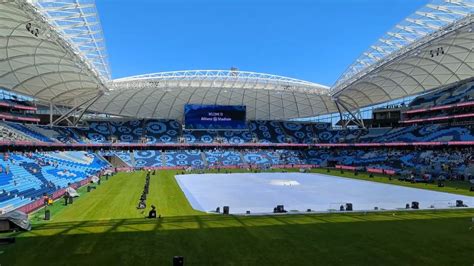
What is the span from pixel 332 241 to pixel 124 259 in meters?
9.22

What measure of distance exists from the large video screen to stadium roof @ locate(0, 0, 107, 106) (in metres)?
20.7

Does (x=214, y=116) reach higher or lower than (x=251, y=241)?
higher

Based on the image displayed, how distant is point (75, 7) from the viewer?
3391cm

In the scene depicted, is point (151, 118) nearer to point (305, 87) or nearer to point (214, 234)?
point (305, 87)

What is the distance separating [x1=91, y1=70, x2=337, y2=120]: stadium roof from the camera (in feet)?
208

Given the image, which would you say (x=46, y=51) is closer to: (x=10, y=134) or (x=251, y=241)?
(x=10, y=134)

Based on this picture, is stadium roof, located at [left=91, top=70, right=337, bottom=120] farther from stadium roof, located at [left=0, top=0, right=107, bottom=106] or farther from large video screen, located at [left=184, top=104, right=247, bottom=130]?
stadium roof, located at [left=0, top=0, right=107, bottom=106]

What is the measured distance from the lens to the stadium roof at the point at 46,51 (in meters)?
33.8

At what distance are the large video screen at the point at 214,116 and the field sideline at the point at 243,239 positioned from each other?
5726cm

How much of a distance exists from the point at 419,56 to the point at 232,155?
139 ft

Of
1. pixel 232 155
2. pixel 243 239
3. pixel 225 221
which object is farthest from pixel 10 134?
pixel 243 239

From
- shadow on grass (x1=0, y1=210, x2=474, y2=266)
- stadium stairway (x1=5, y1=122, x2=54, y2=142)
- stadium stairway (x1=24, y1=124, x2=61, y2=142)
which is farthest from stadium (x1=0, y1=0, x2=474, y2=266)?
stadium stairway (x1=24, y1=124, x2=61, y2=142)

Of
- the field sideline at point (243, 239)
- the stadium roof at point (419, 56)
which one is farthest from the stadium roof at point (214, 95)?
the field sideline at point (243, 239)

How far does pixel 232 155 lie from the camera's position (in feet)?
271
